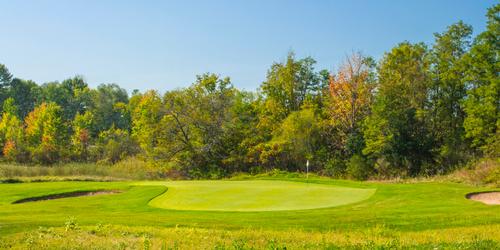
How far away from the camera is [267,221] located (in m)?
15.8

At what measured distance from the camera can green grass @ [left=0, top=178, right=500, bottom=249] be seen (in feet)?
36.4

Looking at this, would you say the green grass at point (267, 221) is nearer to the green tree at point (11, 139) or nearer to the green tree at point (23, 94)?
the green tree at point (11, 139)

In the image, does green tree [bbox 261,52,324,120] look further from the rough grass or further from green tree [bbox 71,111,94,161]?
the rough grass

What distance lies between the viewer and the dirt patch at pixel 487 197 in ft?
66.9

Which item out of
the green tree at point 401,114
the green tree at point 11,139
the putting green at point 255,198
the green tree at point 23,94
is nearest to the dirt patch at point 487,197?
the putting green at point 255,198

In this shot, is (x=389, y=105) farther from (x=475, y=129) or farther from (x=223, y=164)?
(x=223, y=164)

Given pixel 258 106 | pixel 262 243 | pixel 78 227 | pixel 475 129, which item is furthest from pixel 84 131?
pixel 262 243

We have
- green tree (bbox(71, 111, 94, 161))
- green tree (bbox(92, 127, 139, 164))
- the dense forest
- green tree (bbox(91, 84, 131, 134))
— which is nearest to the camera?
the dense forest

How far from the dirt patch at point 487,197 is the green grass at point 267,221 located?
533 mm

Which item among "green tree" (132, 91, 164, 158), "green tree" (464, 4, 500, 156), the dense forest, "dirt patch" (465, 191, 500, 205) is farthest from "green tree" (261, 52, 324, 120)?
"dirt patch" (465, 191, 500, 205)

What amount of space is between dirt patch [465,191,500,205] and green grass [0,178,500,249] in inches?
21.0

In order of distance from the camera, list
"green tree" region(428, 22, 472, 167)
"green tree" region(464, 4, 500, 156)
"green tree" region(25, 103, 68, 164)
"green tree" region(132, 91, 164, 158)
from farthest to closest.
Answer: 1. "green tree" region(25, 103, 68, 164)
2. "green tree" region(132, 91, 164, 158)
3. "green tree" region(428, 22, 472, 167)
4. "green tree" region(464, 4, 500, 156)

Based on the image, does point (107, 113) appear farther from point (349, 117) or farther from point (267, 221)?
point (267, 221)

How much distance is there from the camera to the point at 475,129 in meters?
37.4
